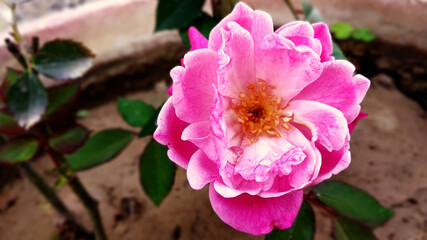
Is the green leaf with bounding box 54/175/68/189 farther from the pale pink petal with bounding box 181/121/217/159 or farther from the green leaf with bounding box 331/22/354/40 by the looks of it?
the green leaf with bounding box 331/22/354/40

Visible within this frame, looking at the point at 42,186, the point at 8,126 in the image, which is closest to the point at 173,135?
the point at 8,126

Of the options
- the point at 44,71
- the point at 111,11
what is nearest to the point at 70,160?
the point at 44,71

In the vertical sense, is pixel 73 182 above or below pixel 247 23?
below

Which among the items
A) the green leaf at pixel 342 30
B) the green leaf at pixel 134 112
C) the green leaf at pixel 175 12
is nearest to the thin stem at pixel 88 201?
the green leaf at pixel 134 112

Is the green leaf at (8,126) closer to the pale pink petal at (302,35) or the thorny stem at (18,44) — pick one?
the thorny stem at (18,44)

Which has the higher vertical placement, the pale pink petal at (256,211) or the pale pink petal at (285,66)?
the pale pink petal at (285,66)

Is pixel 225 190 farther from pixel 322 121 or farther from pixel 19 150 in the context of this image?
pixel 19 150
